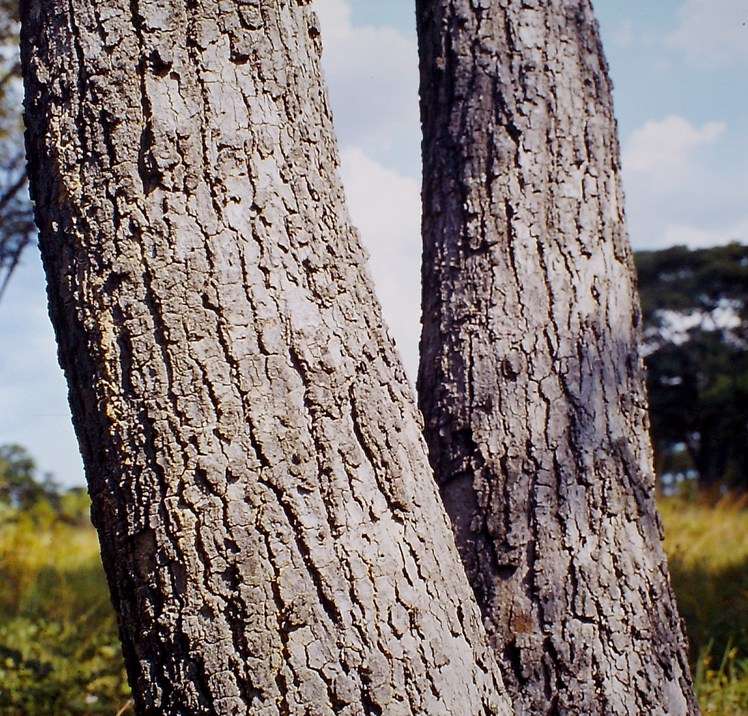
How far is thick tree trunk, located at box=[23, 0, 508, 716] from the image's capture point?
138 centimetres

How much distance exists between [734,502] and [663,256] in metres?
5.25

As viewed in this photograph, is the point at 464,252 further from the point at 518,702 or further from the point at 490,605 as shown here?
the point at 518,702

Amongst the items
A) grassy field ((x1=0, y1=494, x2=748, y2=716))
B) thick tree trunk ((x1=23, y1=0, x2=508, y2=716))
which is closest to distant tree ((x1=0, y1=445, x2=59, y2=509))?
grassy field ((x1=0, y1=494, x2=748, y2=716))

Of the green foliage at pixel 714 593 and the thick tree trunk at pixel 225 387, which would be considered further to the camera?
the green foliage at pixel 714 593

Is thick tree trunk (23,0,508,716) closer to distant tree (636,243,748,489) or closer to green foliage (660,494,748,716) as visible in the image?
green foliage (660,494,748,716)

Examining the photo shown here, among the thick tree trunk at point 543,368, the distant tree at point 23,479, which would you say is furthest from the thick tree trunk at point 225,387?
the distant tree at point 23,479

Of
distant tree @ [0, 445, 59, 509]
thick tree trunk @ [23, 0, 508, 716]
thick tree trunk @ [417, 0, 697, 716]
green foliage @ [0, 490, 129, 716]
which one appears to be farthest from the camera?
distant tree @ [0, 445, 59, 509]

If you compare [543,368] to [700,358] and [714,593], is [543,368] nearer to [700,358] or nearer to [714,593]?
[714,593]

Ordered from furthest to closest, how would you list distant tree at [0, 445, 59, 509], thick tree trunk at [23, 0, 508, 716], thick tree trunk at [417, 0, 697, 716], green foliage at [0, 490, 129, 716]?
distant tree at [0, 445, 59, 509] → green foliage at [0, 490, 129, 716] → thick tree trunk at [417, 0, 697, 716] → thick tree trunk at [23, 0, 508, 716]

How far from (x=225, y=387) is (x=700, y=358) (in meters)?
11.3

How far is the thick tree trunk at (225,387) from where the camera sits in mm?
1379

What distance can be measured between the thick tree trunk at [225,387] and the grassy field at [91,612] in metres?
1.14

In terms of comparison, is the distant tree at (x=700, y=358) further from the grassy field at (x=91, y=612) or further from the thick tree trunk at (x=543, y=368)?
the thick tree trunk at (x=543, y=368)

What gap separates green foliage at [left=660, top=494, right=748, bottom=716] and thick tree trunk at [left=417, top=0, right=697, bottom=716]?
4.94 ft
